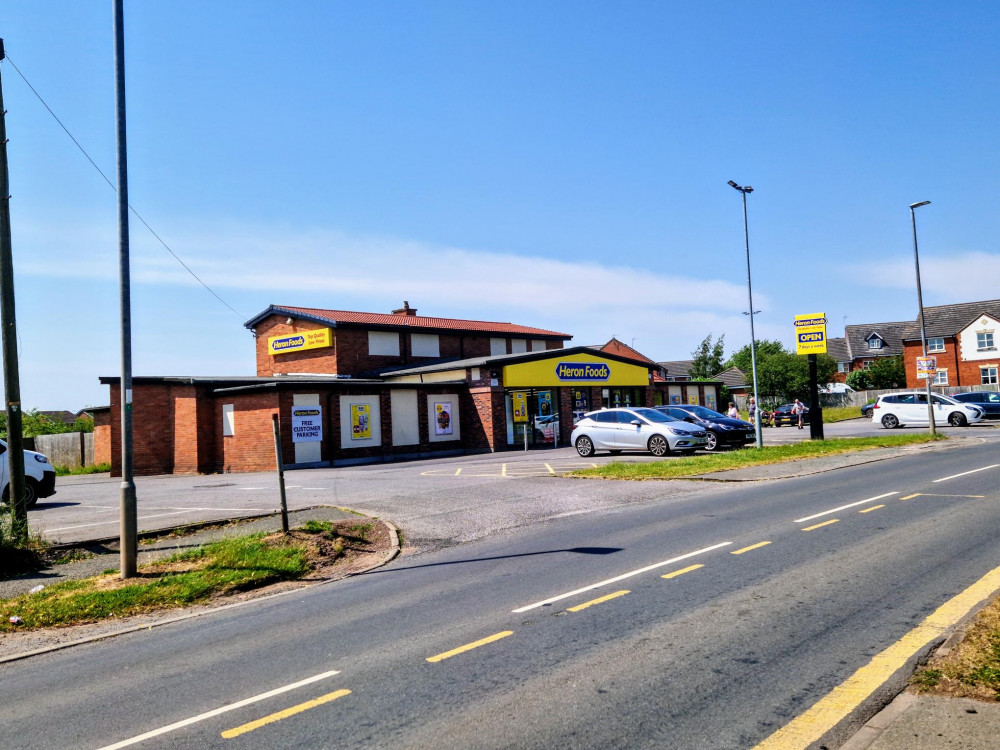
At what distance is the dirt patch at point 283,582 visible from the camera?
7.36 meters

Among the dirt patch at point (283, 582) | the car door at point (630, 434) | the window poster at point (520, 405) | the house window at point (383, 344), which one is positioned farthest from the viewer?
the house window at point (383, 344)

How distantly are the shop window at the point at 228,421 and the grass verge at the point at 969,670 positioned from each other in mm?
26809

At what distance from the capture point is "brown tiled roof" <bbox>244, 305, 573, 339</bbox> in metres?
40.0

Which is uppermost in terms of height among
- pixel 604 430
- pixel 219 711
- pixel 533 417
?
pixel 533 417

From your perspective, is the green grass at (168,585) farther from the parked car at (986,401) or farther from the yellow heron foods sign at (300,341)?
the parked car at (986,401)

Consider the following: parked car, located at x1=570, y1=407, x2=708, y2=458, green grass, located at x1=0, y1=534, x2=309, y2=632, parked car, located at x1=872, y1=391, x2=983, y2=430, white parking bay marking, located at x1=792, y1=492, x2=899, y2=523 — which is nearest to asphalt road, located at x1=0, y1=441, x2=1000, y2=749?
white parking bay marking, located at x1=792, y1=492, x2=899, y2=523

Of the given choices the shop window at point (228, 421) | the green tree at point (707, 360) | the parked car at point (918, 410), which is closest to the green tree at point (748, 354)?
the green tree at point (707, 360)

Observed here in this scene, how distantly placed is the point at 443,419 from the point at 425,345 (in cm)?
1036

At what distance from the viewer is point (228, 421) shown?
94.3 ft

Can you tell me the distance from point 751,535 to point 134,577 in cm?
775

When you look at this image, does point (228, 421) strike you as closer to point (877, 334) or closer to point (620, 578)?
point (620, 578)

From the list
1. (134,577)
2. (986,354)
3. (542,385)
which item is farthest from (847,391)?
(134,577)

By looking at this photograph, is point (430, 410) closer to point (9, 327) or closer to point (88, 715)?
point (9, 327)

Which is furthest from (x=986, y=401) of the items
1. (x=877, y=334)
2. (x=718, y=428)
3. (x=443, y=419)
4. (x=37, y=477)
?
(x=877, y=334)
